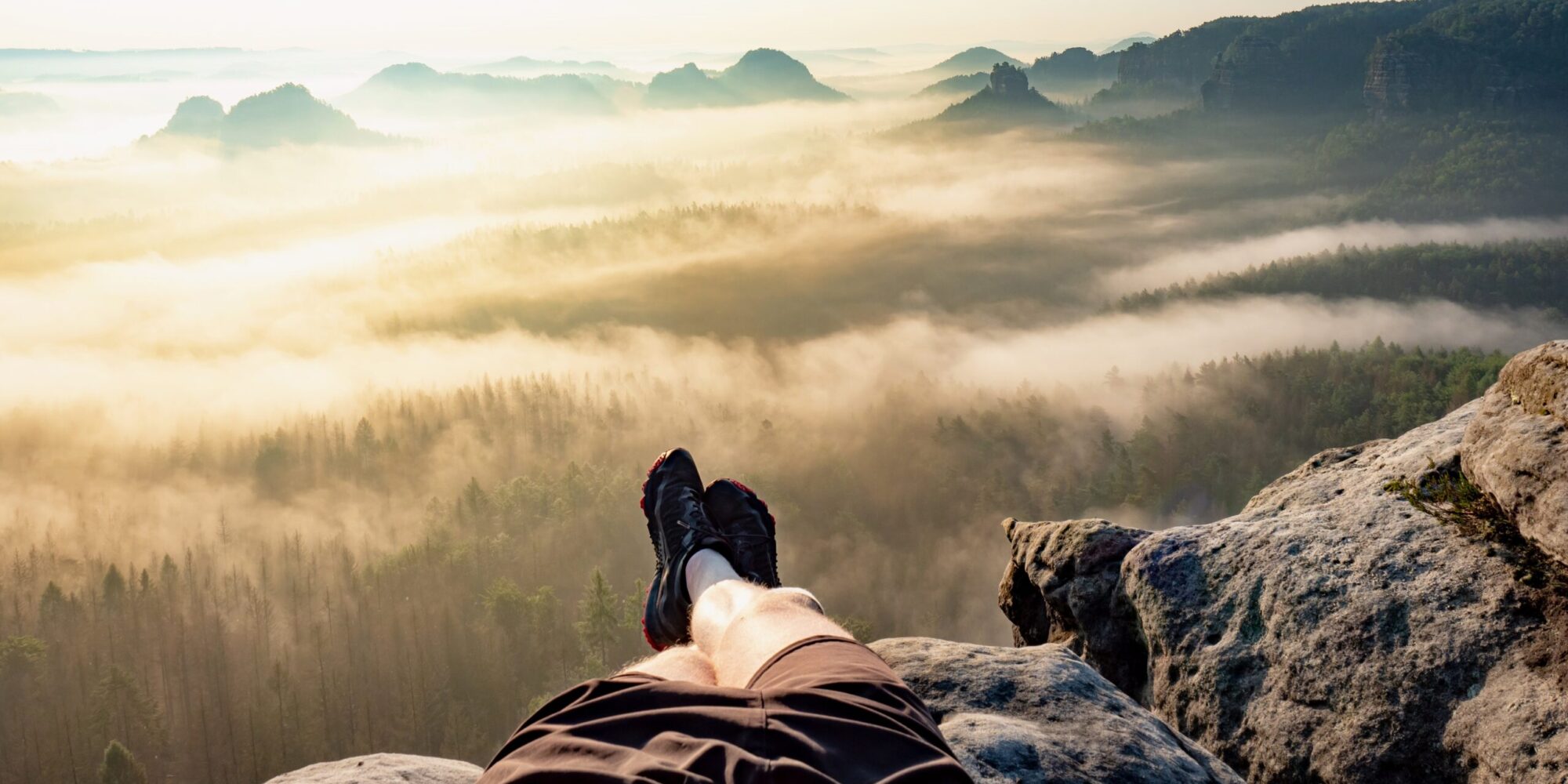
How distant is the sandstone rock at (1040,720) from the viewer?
228 inches

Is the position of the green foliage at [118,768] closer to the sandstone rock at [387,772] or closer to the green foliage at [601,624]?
the green foliage at [601,624]

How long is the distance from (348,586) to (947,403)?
121m

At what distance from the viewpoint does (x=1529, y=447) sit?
6930mm

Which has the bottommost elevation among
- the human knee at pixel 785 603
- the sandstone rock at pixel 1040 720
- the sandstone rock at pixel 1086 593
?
the sandstone rock at pixel 1086 593

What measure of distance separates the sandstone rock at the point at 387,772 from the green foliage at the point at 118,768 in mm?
82061

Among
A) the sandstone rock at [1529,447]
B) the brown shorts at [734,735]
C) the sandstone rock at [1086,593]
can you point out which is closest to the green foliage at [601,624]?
the sandstone rock at [1086,593]

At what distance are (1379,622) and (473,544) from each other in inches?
5009

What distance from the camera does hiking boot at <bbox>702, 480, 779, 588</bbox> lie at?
9.56 m

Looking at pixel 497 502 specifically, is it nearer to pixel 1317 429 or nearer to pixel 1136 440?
pixel 1136 440

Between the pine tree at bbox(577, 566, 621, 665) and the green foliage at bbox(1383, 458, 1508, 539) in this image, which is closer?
the green foliage at bbox(1383, 458, 1508, 539)

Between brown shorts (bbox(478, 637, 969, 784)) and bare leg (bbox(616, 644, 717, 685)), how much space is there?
2.48 feet

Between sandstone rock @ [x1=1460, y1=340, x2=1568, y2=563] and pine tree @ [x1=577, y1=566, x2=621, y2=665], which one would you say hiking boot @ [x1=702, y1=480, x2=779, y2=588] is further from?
pine tree @ [x1=577, y1=566, x2=621, y2=665]

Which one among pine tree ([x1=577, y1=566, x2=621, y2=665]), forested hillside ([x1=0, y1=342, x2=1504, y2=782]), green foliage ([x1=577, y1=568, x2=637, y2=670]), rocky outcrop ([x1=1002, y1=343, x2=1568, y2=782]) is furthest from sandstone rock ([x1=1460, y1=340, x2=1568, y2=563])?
pine tree ([x1=577, y1=566, x2=621, y2=665])

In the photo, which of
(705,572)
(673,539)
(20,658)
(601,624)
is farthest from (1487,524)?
(20,658)
